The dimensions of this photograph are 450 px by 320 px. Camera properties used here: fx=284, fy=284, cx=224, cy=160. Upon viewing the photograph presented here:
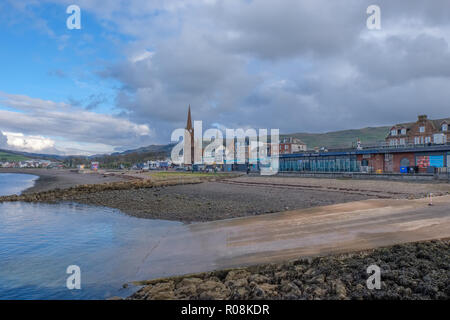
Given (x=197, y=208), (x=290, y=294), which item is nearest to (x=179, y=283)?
(x=290, y=294)

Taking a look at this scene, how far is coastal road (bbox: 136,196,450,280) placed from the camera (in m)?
8.76

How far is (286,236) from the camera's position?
35.3ft

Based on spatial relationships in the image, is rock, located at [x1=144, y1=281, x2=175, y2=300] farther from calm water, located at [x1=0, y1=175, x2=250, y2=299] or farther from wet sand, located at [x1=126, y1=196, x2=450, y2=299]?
calm water, located at [x1=0, y1=175, x2=250, y2=299]

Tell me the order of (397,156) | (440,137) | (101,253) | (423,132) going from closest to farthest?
(101,253), (397,156), (440,137), (423,132)

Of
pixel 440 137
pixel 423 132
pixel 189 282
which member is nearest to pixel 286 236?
pixel 189 282

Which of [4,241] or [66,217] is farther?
[66,217]

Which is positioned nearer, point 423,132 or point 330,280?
point 330,280

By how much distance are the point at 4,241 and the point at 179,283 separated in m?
10.4

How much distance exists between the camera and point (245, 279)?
710cm

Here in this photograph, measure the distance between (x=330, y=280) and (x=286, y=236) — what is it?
407 cm

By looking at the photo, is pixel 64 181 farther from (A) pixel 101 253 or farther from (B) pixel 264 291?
(B) pixel 264 291

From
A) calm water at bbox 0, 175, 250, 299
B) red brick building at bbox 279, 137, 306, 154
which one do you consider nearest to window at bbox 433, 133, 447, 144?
A: red brick building at bbox 279, 137, 306, 154
